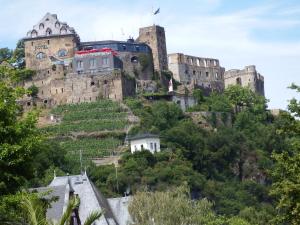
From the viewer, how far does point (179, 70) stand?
168875mm

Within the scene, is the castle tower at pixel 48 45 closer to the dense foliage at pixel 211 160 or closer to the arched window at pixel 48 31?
the arched window at pixel 48 31

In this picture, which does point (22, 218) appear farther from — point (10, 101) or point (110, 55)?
point (110, 55)

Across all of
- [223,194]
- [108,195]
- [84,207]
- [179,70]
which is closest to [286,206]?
[84,207]

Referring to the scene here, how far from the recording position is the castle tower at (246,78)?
18025cm

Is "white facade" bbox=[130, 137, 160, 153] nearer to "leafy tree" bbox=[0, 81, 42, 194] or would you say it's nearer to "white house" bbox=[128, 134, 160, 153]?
"white house" bbox=[128, 134, 160, 153]

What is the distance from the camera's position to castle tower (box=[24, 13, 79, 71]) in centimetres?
14700

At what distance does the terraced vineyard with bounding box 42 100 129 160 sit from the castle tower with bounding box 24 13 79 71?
39.6ft

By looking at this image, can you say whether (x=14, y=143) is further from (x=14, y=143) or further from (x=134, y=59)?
(x=134, y=59)

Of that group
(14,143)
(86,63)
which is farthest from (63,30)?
(14,143)

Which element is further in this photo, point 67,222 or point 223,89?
point 223,89

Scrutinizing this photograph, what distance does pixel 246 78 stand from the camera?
18238 centimetres

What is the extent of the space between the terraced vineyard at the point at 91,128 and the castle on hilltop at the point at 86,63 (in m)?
3.04

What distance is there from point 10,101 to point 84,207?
2906 centimetres

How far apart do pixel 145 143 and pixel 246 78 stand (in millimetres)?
63099
